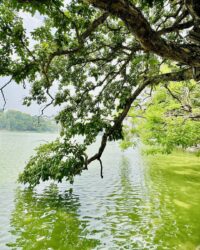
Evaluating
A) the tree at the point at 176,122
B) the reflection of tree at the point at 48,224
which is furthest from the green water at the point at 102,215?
the tree at the point at 176,122

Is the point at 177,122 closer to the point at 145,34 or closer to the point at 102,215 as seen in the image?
the point at 102,215

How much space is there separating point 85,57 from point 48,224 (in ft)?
25.7

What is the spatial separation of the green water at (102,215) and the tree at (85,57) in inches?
59.9

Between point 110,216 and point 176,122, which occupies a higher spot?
point 176,122

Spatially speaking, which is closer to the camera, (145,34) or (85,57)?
(145,34)

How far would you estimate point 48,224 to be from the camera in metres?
13.1

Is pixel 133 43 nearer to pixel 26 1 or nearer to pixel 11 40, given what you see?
pixel 11 40

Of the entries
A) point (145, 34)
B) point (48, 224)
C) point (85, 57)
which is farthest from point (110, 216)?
point (145, 34)

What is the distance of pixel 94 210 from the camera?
15797 mm

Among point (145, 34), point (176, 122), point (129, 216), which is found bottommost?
point (129, 216)

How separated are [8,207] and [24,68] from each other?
34.4 feet

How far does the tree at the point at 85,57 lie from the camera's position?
234 inches

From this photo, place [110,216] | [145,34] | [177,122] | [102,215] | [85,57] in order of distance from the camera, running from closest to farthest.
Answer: [145,34] < [85,57] < [110,216] < [102,215] < [177,122]

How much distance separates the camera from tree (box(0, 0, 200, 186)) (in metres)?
5.95
